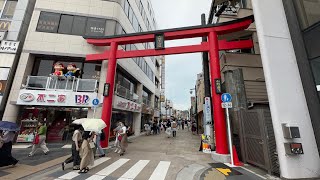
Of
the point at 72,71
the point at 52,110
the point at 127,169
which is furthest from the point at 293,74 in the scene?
the point at 52,110

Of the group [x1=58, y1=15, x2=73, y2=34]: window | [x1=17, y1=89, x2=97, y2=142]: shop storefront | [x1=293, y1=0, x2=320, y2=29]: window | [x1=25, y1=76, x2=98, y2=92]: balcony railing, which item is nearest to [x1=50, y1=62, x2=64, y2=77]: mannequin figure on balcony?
[x1=25, y1=76, x2=98, y2=92]: balcony railing

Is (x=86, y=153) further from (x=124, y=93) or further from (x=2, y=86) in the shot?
(x=2, y=86)

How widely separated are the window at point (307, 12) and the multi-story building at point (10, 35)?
1764 cm

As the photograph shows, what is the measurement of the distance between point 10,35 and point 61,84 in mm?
5886

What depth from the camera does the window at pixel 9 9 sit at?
13219 mm

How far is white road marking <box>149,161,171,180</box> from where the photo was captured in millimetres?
5594

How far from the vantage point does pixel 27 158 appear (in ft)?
25.7

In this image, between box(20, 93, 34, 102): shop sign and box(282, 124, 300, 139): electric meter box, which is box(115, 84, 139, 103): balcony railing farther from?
box(282, 124, 300, 139): electric meter box

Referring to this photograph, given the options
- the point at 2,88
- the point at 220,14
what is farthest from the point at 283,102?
the point at 2,88

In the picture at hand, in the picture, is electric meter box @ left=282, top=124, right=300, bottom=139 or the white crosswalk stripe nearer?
electric meter box @ left=282, top=124, right=300, bottom=139

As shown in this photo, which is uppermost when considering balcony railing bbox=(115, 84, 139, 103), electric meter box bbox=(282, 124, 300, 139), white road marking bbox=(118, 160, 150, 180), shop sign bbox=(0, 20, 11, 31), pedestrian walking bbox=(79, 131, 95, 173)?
shop sign bbox=(0, 20, 11, 31)

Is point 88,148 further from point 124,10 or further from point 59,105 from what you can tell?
point 124,10

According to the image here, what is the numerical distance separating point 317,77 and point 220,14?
32.3ft

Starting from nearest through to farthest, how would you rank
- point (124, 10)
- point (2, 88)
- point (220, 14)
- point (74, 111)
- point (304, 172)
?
point (304, 172) → point (2, 88) → point (74, 111) → point (220, 14) → point (124, 10)
